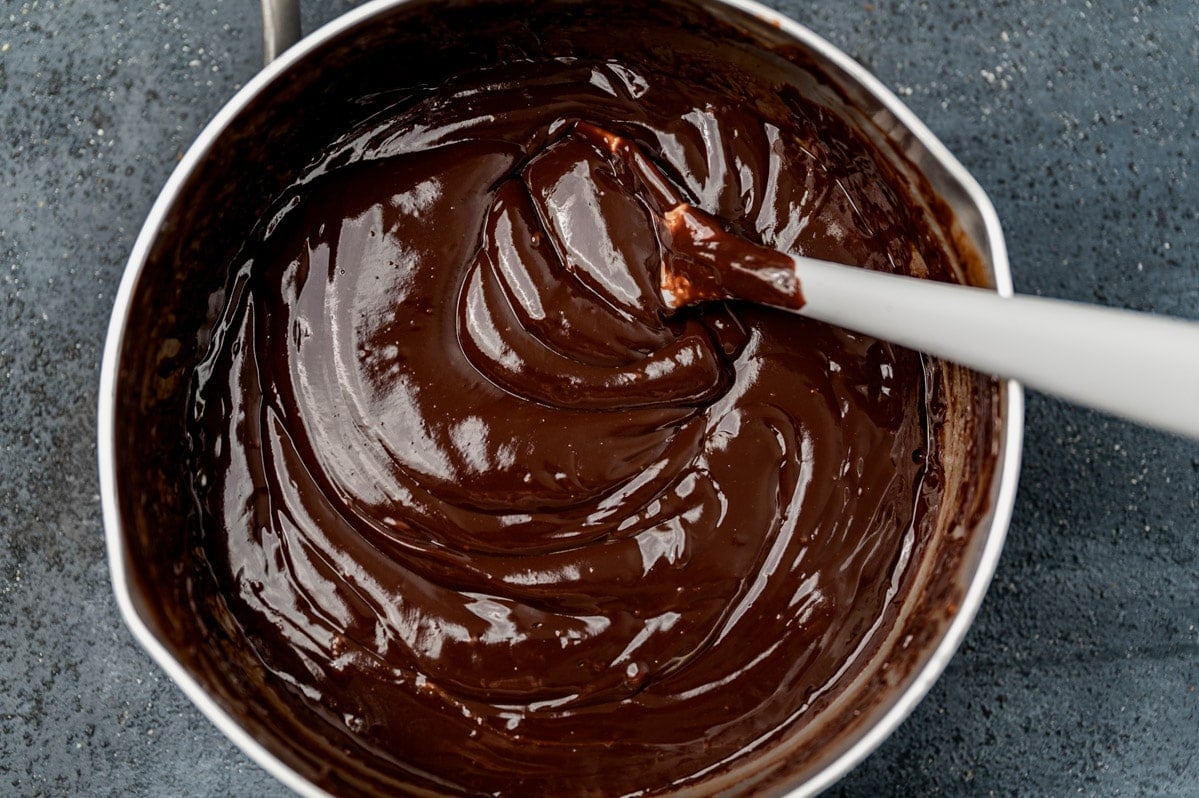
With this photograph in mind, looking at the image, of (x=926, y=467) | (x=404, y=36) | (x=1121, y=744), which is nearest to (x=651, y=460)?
(x=926, y=467)

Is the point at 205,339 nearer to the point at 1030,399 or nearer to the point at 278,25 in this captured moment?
the point at 278,25

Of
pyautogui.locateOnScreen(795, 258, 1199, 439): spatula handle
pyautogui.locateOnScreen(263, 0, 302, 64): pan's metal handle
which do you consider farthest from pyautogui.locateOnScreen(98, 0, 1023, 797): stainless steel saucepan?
pyautogui.locateOnScreen(795, 258, 1199, 439): spatula handle

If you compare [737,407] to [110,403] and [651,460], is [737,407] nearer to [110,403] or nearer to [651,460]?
[651,460]

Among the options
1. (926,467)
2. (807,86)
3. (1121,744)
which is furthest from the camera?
(1121,744)

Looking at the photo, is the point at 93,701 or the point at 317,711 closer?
the point at 317,711

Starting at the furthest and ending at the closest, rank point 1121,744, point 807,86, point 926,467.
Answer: point 1121,744 → point 926,467 → point 807,86

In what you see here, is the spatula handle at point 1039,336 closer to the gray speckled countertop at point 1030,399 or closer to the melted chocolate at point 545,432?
the melted chocolate at point 545,432

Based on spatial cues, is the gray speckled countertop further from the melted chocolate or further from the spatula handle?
the spatula handle
